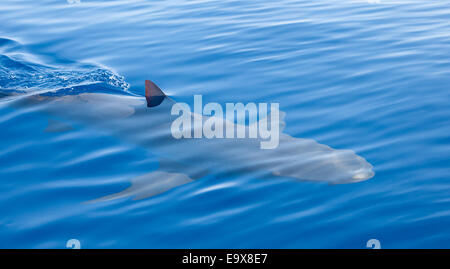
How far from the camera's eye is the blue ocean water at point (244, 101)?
6754mm

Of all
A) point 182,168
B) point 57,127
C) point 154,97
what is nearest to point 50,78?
point 57,127

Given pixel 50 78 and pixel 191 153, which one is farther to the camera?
pixel 50 78

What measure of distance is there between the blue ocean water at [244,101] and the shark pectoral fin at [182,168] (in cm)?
23

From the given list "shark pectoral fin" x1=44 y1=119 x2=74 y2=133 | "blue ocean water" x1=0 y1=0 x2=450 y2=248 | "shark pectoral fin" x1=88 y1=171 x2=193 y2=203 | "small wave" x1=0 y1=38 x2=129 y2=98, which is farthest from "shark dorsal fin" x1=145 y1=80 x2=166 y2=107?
"shark pectoral fin" x1=88 y1=171 x2=193 y2=203

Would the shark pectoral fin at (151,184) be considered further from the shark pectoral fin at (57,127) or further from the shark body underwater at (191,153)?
the shark pectoral fin at (57,127)

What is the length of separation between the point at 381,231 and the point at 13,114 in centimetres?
746

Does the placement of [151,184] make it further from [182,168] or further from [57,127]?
[57,127]

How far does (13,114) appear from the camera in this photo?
10.7 m

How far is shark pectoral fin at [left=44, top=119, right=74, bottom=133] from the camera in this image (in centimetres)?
995

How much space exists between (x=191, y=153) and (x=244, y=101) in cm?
271

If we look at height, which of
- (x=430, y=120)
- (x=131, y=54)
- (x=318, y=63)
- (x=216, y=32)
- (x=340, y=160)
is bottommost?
(x=340, y=160)

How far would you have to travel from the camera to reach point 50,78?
12867 millimetres

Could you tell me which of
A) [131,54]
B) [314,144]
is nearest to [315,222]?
[314,144]
